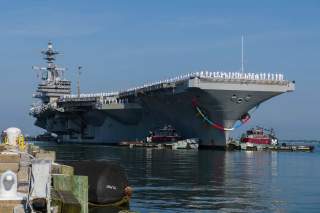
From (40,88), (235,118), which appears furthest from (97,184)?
(40,88)

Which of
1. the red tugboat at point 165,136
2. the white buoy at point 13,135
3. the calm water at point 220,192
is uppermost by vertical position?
the red tugboat at point 165,136

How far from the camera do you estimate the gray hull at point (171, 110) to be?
6328 cm

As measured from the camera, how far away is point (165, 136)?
7862cm

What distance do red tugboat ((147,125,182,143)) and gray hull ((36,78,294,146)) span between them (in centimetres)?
74

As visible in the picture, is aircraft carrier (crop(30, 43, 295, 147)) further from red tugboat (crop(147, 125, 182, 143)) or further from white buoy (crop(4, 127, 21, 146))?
white buoy (crop(4, 127, 21, 146))

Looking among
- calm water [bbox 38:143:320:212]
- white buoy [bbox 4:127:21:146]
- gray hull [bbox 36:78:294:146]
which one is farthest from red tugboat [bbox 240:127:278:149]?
white buoy [bbox 4:127:21:146]

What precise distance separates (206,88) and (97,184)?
4526 centimetres

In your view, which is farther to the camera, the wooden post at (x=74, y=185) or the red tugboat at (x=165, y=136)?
the red tugboat at (x=165, y=136)

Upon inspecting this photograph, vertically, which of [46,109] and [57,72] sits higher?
[57,72]

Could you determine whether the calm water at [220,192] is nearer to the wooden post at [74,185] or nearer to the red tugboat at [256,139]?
the wooden post at [74,185]

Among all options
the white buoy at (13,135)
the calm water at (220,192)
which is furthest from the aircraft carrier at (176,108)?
the white buoy at (13,135)

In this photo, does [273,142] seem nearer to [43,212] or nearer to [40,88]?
[40,88]

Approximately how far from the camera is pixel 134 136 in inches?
3553

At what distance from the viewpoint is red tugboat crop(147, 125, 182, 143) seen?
7825cm
